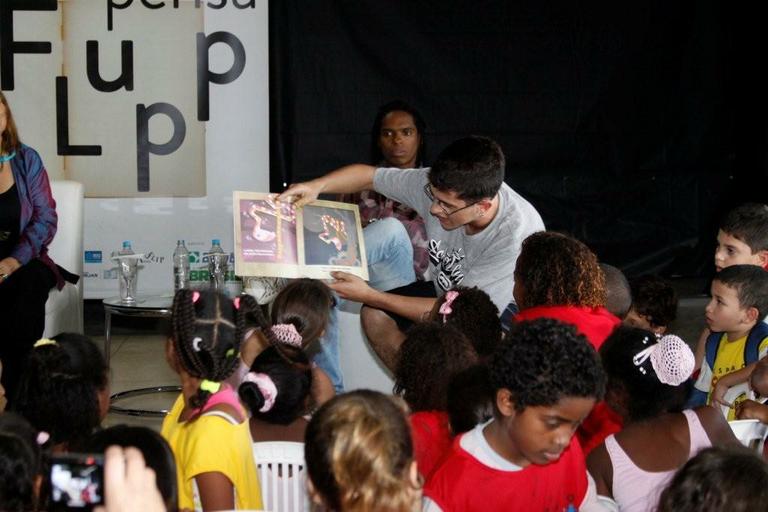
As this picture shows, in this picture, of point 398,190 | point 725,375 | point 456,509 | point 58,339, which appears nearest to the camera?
point 456,509

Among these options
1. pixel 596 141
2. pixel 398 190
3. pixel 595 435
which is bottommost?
pixel 595 435

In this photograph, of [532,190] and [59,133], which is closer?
[59,133]

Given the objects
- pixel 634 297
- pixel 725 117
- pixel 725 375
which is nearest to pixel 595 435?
pixel 725 375

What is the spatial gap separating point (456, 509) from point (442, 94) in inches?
191

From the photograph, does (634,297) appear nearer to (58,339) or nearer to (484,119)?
(58,339)

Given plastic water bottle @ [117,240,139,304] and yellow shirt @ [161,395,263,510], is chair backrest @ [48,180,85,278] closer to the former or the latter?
plastic water bottle @ [117,240,139,304]

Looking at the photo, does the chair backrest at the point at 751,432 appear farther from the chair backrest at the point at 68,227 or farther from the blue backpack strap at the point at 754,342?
the chair backrest at the point at 68,227

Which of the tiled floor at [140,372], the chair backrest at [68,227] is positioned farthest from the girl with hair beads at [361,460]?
the chair backrest at [68,227]

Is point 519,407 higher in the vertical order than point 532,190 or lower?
lower

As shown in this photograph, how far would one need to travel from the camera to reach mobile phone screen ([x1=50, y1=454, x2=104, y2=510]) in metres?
1.35

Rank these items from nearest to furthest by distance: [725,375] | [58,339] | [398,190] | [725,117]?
[58,339]
[725,375]
[398,190]
[725,117]

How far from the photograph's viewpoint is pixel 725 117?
23.1ft

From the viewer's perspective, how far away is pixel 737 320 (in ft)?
10.9

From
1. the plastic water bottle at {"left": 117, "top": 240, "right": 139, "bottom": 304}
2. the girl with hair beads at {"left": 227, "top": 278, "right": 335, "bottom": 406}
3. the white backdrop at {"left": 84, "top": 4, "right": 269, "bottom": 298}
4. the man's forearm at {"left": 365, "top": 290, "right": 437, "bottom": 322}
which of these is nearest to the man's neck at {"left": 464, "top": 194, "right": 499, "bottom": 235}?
the man's forearm at {"left": 365, "top": 290, "right": 437, "bottom": 322}
